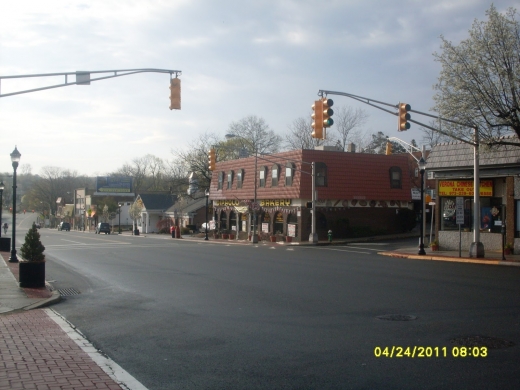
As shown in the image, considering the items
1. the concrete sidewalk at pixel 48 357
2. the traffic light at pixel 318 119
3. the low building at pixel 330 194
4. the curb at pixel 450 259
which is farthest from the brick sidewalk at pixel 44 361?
→ the low building at pixel 330 194

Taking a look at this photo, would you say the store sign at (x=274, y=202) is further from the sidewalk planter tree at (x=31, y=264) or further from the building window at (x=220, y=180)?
the sidewalk planter tree at (x=31, y=264)

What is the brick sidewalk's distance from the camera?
689cm

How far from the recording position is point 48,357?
8195 mm

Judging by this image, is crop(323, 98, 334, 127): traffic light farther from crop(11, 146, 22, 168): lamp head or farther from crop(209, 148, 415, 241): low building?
crop(209, 148, 415, 241): low building

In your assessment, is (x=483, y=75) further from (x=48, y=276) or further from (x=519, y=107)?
(x=48, y=276)

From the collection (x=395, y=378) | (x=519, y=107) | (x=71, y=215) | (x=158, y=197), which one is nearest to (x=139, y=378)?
(x=395, y=378)

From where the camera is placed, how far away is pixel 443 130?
23.8m

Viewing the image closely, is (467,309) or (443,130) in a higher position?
(443,130)

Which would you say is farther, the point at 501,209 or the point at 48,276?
the point at 501,209

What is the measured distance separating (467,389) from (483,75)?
711 inches

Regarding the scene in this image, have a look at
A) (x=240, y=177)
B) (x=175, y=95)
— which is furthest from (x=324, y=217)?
(x=175, y=95)

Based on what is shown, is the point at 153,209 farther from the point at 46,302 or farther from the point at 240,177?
the point at 46,302

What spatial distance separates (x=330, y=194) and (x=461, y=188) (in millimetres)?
17502

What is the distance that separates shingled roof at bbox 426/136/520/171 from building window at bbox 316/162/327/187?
16.2m
